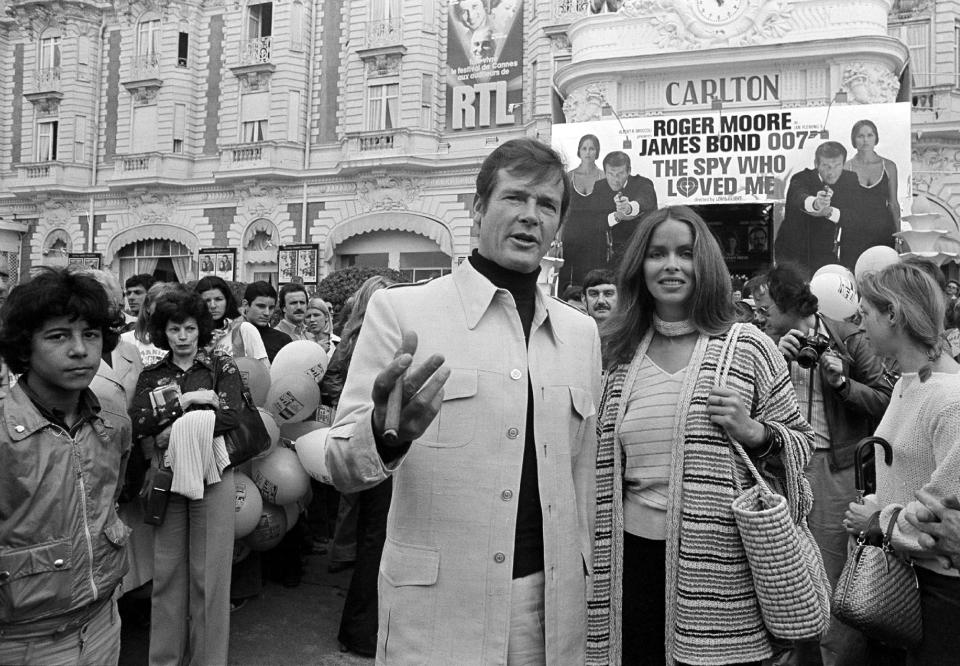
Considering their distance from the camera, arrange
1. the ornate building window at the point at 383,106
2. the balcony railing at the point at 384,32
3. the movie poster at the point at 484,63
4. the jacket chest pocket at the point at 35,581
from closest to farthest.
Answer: the jacket chest pocket at the point at 35,581
the movie poster at the point at 484,63
the balcony railing at the point at 384,32
the ornate building window at the point at 383,106

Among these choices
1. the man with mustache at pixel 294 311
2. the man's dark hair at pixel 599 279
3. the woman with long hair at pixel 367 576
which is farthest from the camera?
the man with mustache at pixel 294 311

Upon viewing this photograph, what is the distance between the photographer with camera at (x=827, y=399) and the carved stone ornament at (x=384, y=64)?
2242 centimetres

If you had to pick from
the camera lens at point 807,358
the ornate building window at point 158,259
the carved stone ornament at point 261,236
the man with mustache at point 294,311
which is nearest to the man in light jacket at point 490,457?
the camera lens at point 807,358

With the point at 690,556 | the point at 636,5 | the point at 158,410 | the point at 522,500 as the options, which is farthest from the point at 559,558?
the point at 636,5

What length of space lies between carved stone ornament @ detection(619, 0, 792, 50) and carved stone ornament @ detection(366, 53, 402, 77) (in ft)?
30.3

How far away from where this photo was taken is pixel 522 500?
2.02m

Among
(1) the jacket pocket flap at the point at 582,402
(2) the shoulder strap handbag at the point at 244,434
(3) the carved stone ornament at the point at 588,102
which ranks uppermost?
(3) the carved stone ornament at the point at 588,102

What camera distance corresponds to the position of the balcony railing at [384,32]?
24.4m

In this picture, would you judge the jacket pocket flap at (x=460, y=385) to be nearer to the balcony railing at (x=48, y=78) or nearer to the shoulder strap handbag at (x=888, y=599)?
the shoulder strap handbag at (x=888, y=599)

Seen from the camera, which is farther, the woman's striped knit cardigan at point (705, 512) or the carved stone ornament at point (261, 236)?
the carved stone ornament at point (261, 236)

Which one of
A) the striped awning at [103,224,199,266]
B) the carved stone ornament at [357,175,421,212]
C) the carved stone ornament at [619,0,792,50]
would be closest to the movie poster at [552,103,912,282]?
the carved stone ornament at [619,0,792,50]

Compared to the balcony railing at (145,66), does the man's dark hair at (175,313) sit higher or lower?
lower

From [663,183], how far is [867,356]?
8.52 meters

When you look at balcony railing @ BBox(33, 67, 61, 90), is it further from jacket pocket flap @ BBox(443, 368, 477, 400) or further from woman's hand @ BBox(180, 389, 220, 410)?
jacket pocket flap @ BBox(443, 368, 477, 400)
